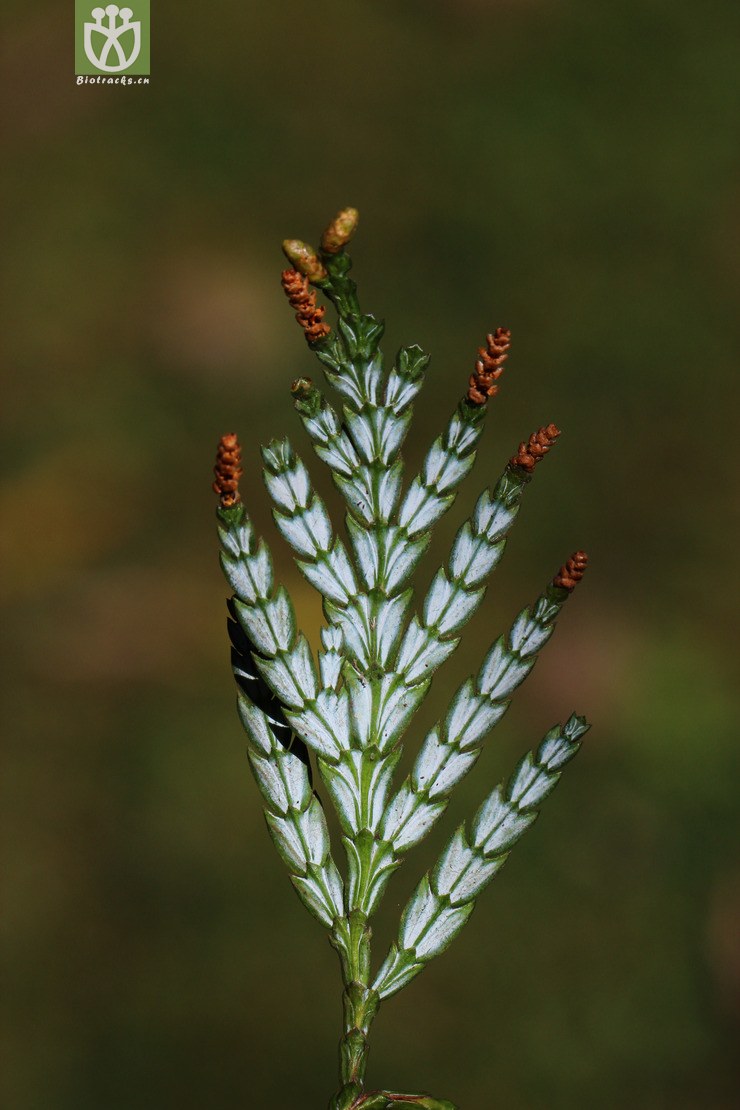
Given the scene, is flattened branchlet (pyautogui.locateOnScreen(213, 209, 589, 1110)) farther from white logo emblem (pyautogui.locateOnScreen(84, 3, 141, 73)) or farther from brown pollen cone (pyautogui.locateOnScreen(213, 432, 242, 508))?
white logo emblem (pyautogui.locateOnScreen(84, 3, 141, 73))

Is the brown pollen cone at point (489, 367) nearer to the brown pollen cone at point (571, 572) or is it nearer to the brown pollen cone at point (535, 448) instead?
the brown pollen cone at point (535, 448)

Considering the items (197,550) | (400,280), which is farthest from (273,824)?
(400,280)

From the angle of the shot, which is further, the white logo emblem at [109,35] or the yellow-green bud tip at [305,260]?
the white logo emblem at [109,35]

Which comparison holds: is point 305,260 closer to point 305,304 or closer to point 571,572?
point 305,304

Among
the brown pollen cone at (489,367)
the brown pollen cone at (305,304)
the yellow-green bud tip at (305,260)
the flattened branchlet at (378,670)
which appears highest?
the yellow-green bud tip at (305,260)

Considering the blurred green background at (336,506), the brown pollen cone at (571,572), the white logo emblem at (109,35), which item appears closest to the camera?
the brown pollen cone at (571,572)

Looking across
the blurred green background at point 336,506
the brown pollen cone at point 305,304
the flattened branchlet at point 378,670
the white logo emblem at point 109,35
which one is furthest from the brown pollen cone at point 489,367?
the white logo emblem at point 109,35

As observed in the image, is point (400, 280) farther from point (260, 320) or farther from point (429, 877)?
point (429, 877)
